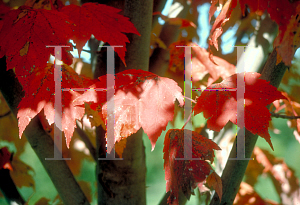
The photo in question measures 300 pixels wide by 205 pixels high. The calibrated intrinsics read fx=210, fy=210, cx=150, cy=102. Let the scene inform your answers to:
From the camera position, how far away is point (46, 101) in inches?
18.8

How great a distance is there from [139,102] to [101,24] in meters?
0.23

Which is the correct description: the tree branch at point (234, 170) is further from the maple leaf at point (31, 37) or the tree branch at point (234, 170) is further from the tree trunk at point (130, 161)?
the maple leaf at point (31, 37)

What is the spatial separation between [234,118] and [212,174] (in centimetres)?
14

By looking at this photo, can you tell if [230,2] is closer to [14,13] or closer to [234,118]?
[234,118]

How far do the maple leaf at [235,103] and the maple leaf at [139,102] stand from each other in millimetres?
79

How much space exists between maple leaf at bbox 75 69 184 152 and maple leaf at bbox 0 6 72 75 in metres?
0.13

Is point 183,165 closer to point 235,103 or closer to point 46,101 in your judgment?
point 235,103

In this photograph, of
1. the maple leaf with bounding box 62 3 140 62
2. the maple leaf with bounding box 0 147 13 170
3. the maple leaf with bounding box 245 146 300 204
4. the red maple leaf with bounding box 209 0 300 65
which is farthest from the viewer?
the maple leaf with bounding box 245 146 300 204

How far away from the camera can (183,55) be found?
821 mm

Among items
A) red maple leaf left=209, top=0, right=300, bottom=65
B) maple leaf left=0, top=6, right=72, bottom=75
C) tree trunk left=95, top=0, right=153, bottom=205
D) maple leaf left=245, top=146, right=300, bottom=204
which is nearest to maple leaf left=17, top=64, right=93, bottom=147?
maple leaf left=0, top=6, right=72, bottom=75

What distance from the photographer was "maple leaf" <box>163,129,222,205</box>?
46 centimetres

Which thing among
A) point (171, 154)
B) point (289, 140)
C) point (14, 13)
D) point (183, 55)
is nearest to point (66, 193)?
point (171, 154)

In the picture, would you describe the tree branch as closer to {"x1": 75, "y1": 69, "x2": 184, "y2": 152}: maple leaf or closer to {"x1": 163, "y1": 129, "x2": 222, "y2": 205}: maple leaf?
{"x1": 163, "y1": 129, "x2": 222, "y2": 205}: maple leaf

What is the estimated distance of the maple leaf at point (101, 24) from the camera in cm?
52
